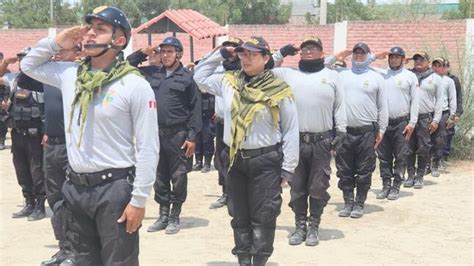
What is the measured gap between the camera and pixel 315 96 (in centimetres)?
616

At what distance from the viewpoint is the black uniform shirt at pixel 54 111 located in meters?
5.69

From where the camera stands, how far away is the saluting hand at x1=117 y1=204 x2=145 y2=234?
350cm

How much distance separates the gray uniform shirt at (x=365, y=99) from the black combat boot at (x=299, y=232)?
5.38 feet

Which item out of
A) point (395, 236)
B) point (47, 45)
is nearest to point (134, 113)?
point (47, 45)

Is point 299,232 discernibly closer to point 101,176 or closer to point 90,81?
point 101,176

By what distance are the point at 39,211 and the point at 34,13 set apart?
36657 mm

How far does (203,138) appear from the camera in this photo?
1096 cm

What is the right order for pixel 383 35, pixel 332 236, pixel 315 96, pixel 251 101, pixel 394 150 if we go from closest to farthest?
pixel 251 101 → pixel 315 96 → pixel 332 236 → pixel 394 150 → pixel 383 35

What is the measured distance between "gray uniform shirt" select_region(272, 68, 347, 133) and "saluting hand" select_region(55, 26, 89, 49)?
9.29 feet

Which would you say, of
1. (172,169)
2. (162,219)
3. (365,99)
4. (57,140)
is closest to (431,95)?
(365,99)

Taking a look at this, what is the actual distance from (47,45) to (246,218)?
2306mm

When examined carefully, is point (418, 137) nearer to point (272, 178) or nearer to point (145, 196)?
point (272, 178)

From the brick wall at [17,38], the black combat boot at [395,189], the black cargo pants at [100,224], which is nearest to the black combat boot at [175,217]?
the black cargo pants at [100,224]

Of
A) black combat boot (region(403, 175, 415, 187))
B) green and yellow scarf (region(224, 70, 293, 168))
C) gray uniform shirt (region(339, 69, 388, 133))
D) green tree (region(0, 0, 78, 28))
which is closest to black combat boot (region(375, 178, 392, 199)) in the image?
black combat boot (region(403, 175, 415, 187))
